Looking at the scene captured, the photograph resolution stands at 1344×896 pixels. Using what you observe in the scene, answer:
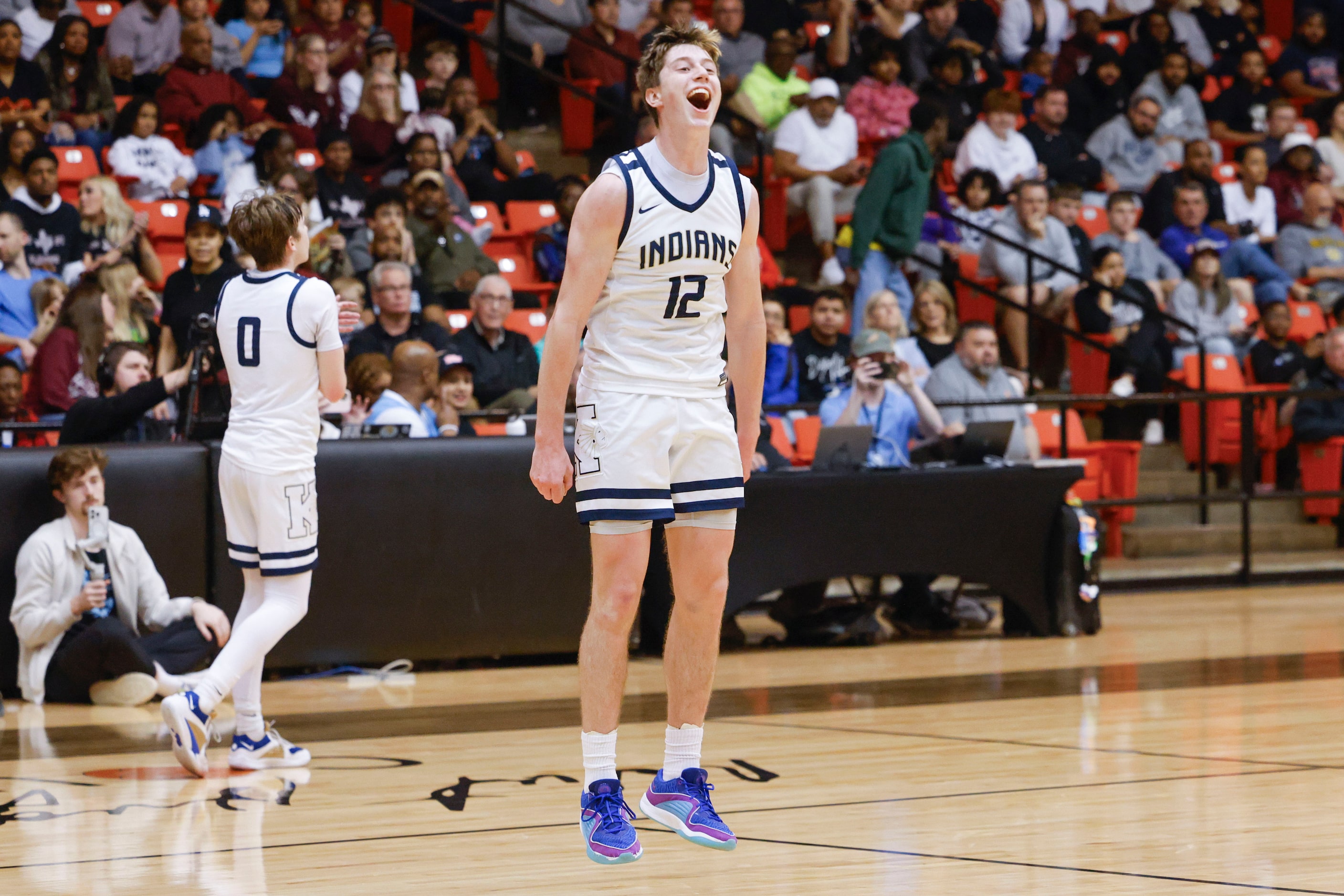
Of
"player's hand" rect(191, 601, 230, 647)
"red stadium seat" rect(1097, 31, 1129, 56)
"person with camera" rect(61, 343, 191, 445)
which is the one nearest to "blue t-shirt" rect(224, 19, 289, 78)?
"person with camera" rect(61, 343, 191, 445)

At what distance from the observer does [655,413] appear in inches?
140

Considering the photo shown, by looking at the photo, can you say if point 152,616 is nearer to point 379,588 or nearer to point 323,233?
point 379,588

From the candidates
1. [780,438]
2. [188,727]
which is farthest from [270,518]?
[780,438]

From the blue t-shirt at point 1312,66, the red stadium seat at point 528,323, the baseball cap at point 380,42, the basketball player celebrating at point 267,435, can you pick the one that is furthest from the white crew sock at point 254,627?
the blue t-shirt at point 1312,66

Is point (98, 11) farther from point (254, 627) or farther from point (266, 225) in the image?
point (254, 627)

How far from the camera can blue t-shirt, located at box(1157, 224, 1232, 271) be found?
1212 cm

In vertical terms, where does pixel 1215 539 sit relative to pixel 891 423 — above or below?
below

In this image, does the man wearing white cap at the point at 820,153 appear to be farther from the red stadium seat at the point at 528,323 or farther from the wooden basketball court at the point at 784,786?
the wooden basketball court at the point at 784,786

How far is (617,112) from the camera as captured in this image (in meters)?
10.8

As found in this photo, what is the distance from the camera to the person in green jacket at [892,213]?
1048cm

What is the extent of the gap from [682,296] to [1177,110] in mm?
10772

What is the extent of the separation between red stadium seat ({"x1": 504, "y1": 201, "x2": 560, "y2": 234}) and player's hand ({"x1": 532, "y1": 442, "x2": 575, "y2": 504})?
24.0 feet

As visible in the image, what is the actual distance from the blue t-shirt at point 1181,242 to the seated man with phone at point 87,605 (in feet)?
26.7

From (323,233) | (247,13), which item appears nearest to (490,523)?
(323,233)
